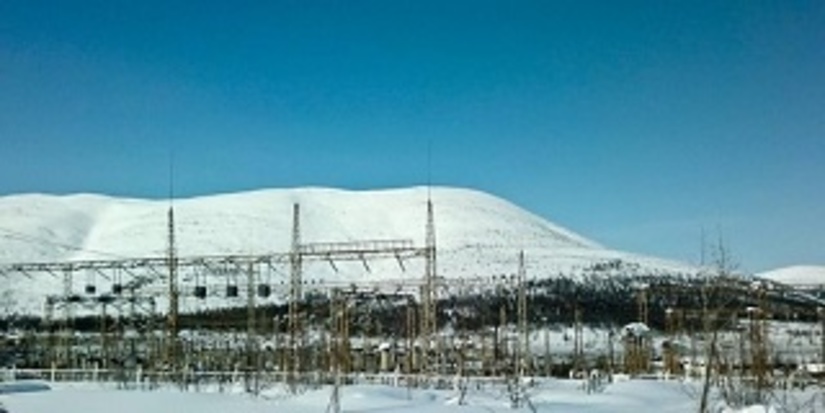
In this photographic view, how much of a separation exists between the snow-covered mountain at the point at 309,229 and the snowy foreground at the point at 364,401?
94850 mm

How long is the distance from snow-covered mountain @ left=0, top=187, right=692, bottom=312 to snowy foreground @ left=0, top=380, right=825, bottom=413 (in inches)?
3734

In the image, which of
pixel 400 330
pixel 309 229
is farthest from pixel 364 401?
pixel 309 229

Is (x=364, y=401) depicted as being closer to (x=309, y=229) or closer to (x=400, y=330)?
(x=400, y=330)

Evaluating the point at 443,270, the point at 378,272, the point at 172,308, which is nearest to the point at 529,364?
the point at 172,308

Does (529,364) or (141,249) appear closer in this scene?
(529,364)

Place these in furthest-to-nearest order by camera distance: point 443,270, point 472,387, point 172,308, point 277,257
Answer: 1. point 443,270
2. point 277,257
3. point 172,308
4. point 472,387

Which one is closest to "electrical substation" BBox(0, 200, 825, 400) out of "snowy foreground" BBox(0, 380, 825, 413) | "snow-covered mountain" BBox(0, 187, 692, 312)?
"snowy foreground" BBox(0, 380, 825, 413)

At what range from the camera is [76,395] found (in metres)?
27.2

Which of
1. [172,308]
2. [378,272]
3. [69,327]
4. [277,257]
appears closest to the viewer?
[172,308]

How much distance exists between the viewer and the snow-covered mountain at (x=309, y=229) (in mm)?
140750

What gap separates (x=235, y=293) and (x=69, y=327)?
15.2 meters

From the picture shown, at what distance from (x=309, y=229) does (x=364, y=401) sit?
138 meters

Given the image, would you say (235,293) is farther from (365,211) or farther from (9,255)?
(365,211)

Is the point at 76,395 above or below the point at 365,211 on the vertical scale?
below
